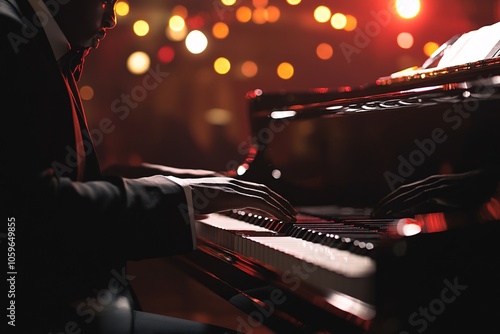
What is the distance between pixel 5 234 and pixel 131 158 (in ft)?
16.4

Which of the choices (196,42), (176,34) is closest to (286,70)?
(196,42)

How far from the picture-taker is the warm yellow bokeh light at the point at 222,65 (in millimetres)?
6453

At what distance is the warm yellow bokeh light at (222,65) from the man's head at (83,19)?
5.14m

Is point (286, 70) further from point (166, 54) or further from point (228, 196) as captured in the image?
point (228, 196)

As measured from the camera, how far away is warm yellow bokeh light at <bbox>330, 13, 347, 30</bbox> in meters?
6.25

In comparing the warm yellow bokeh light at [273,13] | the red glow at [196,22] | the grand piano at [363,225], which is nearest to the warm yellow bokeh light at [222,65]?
the red glow at [196,22]

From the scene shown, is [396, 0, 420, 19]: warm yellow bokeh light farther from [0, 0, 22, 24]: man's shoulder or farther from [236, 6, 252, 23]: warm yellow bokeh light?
[0, 0, 22, 24]: man's shoulder

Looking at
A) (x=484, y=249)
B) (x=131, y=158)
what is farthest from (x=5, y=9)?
(x=131, y=158)

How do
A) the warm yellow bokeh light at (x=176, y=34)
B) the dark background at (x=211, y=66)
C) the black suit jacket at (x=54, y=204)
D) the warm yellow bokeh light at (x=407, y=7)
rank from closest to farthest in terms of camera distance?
the black suit jacket at (x=54, y=204) → the warm yellow bokeh light at (x=407, y=7) → the dark background at (x=211, y=66) → the warm yellow bokeh light at (x=176, y=34)

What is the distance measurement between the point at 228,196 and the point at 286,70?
5.31 m

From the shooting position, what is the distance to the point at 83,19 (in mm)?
1290

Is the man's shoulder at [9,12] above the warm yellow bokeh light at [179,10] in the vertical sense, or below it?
below

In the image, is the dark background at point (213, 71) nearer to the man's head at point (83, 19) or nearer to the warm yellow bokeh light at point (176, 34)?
the warm yellow bokeh light at point (176, 34)

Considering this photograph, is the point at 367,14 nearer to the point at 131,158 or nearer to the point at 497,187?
the point at 131,158
